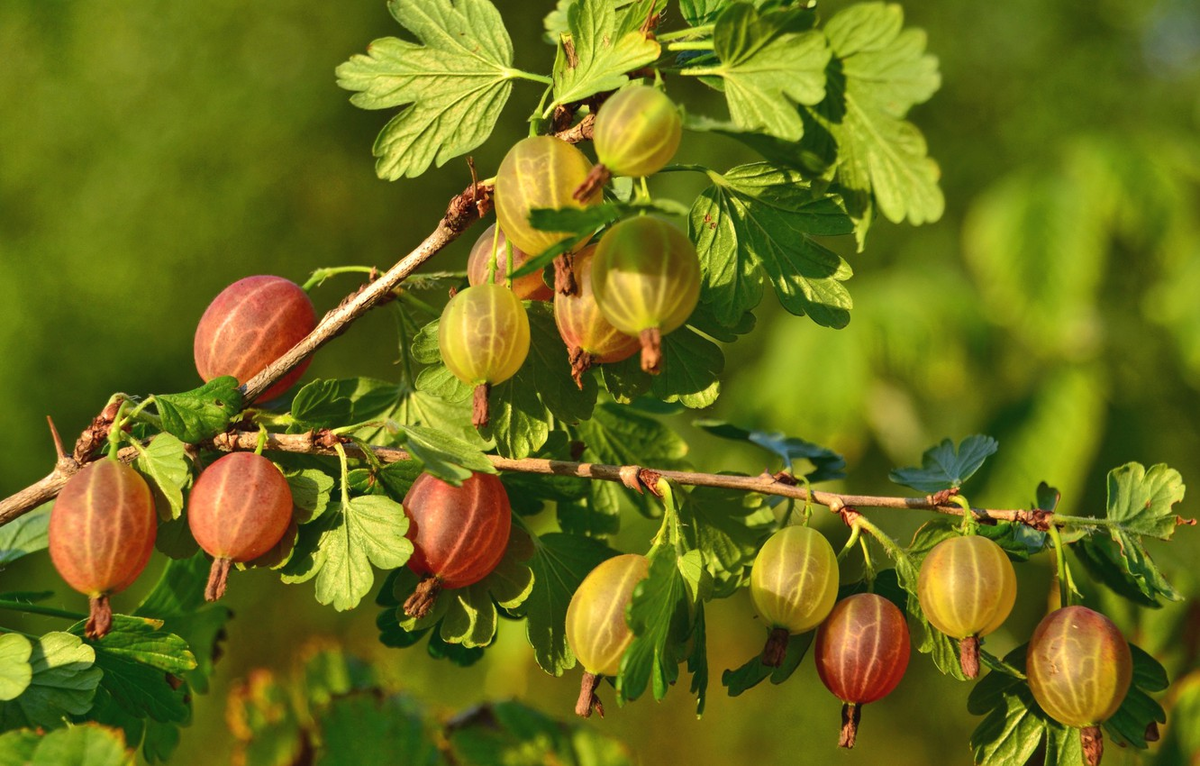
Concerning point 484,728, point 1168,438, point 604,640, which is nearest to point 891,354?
point 1168,438

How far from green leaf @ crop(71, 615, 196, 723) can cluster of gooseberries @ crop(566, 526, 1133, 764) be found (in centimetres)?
24

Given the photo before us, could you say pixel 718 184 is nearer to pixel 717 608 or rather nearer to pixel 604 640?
pixel 604 640

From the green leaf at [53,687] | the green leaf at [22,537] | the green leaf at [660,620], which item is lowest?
the green leaf at [660,620]

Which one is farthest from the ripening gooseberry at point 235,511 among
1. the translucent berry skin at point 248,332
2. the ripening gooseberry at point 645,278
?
the ripening gooseberry at point 645,278

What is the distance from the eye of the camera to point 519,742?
0.76 metres

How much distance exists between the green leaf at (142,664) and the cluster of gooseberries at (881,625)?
237 millimetres

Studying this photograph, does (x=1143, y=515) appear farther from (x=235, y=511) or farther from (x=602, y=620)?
(x=235, y=511)

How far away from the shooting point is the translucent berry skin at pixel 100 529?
52cm

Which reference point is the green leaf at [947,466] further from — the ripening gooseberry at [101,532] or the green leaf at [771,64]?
the ripening gooseberry at [101,532]

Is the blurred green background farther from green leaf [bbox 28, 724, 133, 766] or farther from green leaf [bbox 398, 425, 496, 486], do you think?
green leaf [bbox 28, 724, 133, 766]

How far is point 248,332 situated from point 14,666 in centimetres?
23

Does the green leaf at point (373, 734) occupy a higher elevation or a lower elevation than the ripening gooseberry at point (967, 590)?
lower

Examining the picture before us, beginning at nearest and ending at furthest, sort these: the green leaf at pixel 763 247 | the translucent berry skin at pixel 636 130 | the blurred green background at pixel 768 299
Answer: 1. the translucent berry skin at pixel 636 130
2. the green leaf at pixel 763 247
3. the blurred green background at pixel 768 299

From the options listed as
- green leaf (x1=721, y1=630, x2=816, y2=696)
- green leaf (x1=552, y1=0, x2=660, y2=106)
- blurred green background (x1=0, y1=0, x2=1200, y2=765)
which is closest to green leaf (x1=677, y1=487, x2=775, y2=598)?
green leaf (x1=721, y1=630, x2=816, y2=696)
